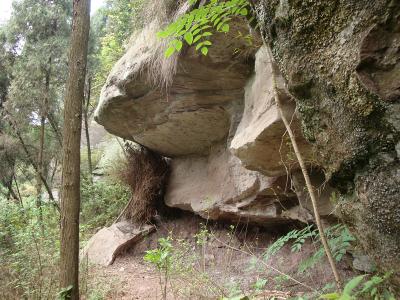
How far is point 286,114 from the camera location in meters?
3.25

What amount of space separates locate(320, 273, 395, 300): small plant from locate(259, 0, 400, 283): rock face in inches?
4.2

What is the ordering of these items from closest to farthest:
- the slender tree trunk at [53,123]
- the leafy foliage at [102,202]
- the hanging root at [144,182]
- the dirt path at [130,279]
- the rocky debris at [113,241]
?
the dirt path at [130,279] → the rocky debris at [113,241] → the hanging root at [144,182] → the leafy foliage at [102,202] → the slender tree trunk at [53,123]

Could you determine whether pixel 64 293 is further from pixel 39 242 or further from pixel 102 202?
pixel 102 202

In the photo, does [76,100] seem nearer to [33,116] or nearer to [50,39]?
[50,39]

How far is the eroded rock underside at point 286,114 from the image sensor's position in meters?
1.64

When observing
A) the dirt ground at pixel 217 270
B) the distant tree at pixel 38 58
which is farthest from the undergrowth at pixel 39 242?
the distant tree at pixel 38 58

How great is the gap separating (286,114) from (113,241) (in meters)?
4.10

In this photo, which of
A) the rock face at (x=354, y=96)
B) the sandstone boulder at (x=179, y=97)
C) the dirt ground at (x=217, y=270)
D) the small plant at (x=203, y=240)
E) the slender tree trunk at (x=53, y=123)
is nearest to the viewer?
the rock face at (x=354, y=96)

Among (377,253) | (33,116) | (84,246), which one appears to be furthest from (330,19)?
(33,116)

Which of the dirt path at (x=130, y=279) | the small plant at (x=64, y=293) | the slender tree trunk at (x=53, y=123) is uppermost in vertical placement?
the slender tree trunk at (x=53, y=123)

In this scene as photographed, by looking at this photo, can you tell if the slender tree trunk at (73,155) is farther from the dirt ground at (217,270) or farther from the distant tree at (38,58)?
the distant tree at (38,58)

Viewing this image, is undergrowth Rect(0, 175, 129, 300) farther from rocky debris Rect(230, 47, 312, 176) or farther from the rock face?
the rock face

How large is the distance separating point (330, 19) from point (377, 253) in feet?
3.84

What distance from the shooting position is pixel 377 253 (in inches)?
70.6
